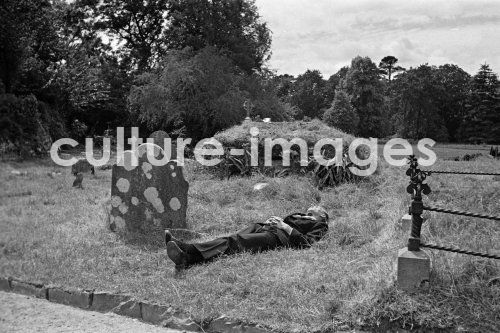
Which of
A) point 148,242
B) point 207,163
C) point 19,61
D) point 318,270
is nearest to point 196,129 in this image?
point 19,61

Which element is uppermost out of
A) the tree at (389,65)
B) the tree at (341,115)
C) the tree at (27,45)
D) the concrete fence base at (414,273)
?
the tree at (389,65)

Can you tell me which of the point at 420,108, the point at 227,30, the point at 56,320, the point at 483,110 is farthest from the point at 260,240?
the point at 420,108

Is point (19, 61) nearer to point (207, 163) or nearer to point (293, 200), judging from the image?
point (207, 163)

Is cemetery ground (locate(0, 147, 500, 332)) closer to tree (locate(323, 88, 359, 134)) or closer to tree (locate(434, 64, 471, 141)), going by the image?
tree (locate(323, 88, 359, 134))

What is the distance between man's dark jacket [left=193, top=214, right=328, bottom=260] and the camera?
627 cm

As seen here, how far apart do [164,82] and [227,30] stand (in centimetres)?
626

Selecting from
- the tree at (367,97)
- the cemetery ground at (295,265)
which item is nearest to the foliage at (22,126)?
the cemetery ground at (295,265)

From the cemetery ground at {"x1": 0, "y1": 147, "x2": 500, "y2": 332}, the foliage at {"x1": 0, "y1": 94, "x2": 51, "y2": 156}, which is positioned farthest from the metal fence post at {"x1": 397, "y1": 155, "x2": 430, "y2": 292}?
the foliage at {"x1": 0, "y1": 94, "x2": 51, "y2": 156}

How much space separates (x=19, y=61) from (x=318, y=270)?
69.5 feet

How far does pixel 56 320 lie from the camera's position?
482 centimetres

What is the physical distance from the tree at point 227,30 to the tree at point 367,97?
19661mm

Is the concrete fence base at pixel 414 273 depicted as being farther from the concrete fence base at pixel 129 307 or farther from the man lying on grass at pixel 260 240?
the man lying on grass at pixel 260 240

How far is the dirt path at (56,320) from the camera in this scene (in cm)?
463

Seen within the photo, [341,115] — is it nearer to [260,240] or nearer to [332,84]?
[332,84]
